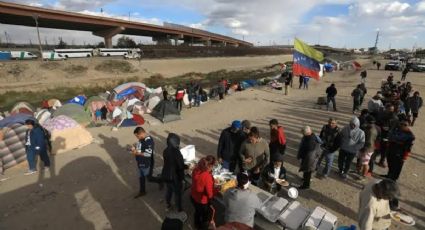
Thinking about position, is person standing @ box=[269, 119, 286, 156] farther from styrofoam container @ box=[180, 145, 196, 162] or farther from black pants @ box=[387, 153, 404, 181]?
black pants @ box=[387, 153, 404, 181]

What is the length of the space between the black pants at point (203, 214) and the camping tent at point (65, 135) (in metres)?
7.39

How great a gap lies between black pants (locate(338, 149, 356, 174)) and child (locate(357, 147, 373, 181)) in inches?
13.4

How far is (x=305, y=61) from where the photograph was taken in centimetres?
1529

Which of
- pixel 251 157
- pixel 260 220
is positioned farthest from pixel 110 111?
pixel 260 220

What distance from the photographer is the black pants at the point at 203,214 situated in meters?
5.27

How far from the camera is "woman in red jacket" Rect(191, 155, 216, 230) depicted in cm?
501

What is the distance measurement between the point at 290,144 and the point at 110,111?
9631mm

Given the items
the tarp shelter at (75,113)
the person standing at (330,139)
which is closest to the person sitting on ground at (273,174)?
the person standing at (330,139)

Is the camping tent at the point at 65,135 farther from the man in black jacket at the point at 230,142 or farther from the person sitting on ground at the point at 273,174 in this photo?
the person sitting on ground at the point at 273,174

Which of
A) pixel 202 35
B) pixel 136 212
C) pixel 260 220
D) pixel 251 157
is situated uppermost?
pixel 202 35

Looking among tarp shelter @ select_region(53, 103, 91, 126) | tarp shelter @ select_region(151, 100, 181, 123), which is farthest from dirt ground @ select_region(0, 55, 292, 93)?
tarp shelter @ select_region(151, 100, 181, 123)

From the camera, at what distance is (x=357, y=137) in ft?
23.6

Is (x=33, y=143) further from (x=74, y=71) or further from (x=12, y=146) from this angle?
(x=74, y=71)

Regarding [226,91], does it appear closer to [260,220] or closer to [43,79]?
[260,220]
